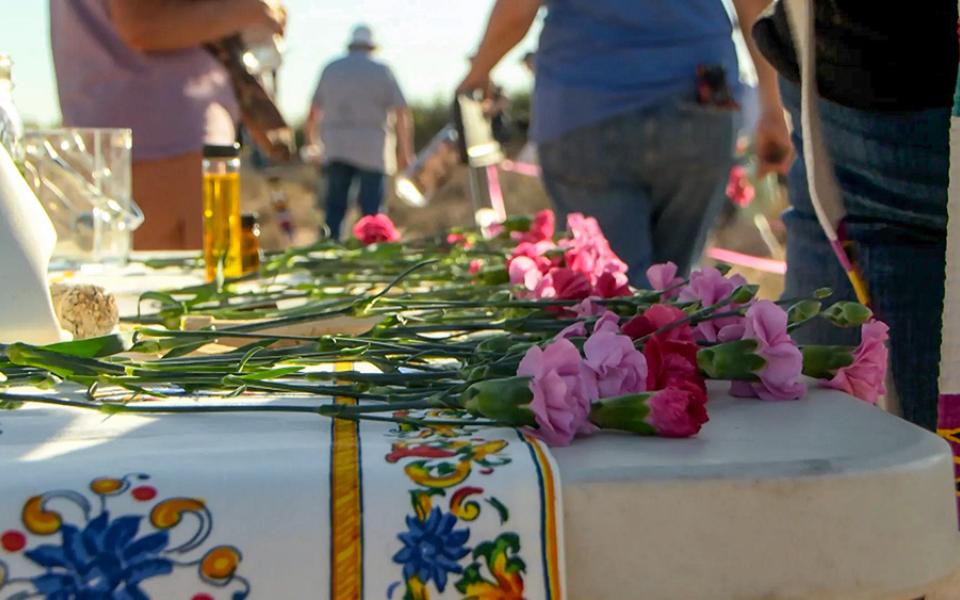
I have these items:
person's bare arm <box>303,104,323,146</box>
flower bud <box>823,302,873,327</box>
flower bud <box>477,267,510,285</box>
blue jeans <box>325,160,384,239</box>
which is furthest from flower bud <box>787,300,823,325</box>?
person's bare arm <box>303,104,323,146</box>

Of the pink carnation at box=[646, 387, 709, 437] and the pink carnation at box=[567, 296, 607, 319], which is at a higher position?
the pink carnation at box=[567, 296, 607, 319]

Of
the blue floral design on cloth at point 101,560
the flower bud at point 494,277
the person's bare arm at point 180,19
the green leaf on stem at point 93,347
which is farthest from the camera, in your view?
the person's bare arm at point 180,19

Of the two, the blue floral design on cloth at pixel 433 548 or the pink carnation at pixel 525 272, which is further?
the pink carnation at pixel 525 272

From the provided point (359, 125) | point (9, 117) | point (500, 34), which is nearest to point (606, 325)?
point (9, 117)

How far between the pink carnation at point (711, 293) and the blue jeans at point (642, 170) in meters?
1.38

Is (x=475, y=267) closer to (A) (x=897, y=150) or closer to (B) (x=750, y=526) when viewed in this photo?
(A) (x=897, y=150)

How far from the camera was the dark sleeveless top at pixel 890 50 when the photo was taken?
130cm

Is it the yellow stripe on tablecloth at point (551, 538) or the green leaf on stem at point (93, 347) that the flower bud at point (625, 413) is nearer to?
the yellow stripe on tablecloth at point (551, 538)

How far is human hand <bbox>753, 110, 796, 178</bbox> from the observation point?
233 centimetres

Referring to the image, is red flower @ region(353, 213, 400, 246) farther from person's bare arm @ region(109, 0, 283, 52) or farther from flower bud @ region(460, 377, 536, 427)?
flower bud @ region(460, 377, 536, 427)

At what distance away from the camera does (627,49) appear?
7.87 feet

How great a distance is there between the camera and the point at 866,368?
0.93 meters

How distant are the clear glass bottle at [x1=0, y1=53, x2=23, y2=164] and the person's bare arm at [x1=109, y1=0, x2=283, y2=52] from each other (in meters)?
0.86

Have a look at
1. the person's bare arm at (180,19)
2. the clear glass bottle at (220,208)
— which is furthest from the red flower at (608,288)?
the person's bare arm at (180,19)
